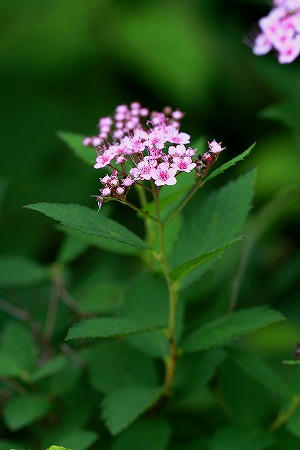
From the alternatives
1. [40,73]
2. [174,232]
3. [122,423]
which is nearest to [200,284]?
[174,232]

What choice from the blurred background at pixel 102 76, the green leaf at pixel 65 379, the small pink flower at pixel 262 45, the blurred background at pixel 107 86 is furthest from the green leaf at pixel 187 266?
the blurred background at pixel 102 76

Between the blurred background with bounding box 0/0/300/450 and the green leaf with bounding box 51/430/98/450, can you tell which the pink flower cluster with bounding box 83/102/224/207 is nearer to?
the green leaf with bounding box 51/430/98/450

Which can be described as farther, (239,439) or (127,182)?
(239,439)

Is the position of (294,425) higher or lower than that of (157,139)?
lower

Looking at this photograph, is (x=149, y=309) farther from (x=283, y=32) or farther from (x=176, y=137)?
(x=283, y=32)

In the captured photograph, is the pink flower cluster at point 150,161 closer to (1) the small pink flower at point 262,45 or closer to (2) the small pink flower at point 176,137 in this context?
(2) the small pink flower at point 176,137

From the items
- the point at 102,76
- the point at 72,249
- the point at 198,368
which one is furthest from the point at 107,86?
the point at 198,368
